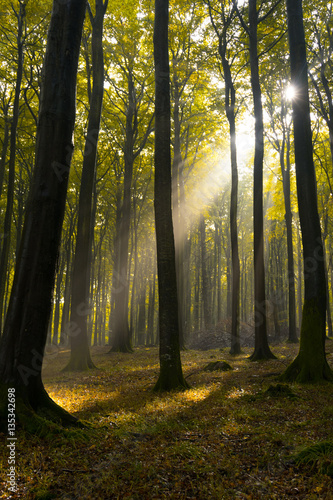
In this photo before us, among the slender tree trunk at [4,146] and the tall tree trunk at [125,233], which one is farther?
the tall tree trunk at [125,233]

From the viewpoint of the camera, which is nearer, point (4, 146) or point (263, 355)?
point (263, 355)

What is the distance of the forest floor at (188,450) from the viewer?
2.93m

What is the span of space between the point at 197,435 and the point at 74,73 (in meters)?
5.27

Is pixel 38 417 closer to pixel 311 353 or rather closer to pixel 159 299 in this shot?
pixel 159 299

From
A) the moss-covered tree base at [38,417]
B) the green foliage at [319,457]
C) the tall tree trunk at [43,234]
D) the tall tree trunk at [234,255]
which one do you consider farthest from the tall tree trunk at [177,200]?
the green foliage at [319,457]

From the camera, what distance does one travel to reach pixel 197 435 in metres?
4.34

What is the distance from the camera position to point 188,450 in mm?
3732

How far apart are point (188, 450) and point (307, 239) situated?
570cm

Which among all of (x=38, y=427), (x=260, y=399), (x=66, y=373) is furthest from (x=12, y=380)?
(x=66, y=373)

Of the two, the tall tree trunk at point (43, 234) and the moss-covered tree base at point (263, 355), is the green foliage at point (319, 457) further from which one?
the moss-covered tree base at point (263, 355)

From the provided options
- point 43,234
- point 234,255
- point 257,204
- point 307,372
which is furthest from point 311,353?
point 234,255

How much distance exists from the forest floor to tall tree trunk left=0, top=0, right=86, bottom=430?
602 mm

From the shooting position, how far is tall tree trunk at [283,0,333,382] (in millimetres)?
7223

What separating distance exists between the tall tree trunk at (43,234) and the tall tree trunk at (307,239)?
17.1ft
